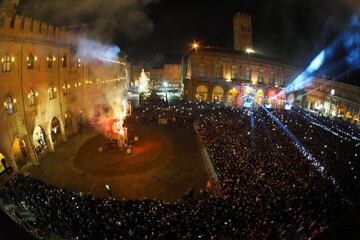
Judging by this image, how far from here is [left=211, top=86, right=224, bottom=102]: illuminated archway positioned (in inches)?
2256

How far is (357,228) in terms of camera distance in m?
2.92

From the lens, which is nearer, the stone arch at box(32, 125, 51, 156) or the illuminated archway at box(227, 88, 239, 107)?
the stone arch at box(32, 125, 51, 156)

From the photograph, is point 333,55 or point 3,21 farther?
point 333,55

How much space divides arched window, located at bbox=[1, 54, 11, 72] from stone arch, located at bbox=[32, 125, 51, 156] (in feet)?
22.9

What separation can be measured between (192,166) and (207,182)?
3491 millimetres

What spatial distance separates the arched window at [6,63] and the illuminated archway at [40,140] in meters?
7.33

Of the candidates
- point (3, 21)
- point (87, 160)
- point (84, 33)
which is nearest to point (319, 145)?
point (87, 160)

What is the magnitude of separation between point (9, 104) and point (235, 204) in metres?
19.4

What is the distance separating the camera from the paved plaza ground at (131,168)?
1995 centimetres

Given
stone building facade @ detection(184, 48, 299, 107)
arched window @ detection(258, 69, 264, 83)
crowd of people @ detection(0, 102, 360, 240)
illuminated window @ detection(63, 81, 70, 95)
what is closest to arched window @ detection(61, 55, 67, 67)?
illuminated window @ detection(63, 81, 70, 95)

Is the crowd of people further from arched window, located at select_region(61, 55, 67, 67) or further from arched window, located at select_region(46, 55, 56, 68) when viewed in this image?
arched window, located at select_region(61, 55, 67, 67)

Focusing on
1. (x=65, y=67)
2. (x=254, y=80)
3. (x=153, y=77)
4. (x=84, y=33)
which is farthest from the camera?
(x=153, y=77)

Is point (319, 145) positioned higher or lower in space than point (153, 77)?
lower

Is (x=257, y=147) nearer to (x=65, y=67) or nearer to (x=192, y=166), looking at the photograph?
(x=192, y=166)
